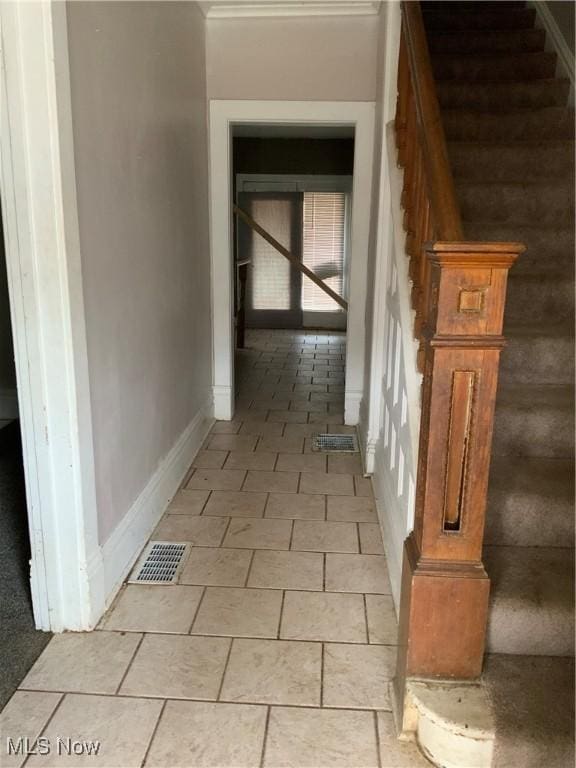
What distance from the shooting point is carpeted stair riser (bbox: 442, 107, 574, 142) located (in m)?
3.22

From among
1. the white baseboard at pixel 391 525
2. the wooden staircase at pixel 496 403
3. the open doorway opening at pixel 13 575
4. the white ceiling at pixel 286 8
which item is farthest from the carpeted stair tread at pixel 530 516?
the white ceiling at pixel 286 8

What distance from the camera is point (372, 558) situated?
2.53m

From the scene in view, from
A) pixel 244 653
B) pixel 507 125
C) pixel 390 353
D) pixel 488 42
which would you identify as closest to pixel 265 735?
pixel 244 653

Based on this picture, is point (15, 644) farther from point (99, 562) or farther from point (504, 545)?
point (504, 545)

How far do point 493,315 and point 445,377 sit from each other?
0.57 ft

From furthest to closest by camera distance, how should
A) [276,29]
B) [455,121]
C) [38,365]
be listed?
1. [276,29]
2. [455,121]
3. [38,365]

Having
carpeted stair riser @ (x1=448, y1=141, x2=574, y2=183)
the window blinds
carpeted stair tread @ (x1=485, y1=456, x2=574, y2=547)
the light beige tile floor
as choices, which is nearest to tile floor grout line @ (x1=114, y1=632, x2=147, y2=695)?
the light beige tile floor

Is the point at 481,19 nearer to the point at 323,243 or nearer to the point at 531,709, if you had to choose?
the point at 531,709

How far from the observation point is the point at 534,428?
217cm

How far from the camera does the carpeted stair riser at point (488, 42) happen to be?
3.76 meters

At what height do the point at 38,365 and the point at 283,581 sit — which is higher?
the point at 38,365

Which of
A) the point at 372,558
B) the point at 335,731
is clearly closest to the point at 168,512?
the point at 372,558

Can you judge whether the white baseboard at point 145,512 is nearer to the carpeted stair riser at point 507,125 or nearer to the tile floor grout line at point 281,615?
the tile floor grout line at point 281,615

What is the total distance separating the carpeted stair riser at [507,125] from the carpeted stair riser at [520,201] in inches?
20.3
